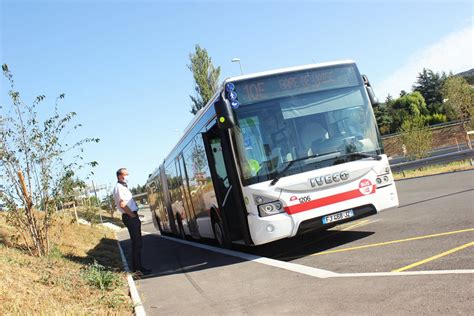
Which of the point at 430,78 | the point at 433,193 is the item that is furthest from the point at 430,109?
the point at 433,193

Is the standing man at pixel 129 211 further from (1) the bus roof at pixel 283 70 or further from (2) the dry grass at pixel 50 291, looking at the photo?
(1) the bus roof at pixel 283 70

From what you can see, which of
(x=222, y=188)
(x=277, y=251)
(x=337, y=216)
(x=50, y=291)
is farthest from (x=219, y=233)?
(x=50, y=291)

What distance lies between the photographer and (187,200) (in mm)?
14023

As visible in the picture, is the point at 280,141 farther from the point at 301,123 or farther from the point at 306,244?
the point at 306,244

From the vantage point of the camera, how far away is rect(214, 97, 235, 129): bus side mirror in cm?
790

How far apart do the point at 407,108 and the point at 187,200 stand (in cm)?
7163

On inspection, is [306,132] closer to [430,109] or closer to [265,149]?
[265,149]

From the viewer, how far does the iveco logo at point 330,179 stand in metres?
8.01

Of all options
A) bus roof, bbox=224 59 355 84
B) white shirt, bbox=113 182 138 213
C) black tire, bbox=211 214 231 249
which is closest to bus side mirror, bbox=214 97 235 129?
bus roof, bbox=224 59 355 84

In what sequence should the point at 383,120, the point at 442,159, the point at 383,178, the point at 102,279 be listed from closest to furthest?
the point at 102,279 < the point at 383,178 < the point at 442,159 < the point at 383,120

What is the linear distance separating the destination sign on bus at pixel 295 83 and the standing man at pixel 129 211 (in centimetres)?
312

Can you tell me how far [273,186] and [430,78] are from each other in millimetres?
83526

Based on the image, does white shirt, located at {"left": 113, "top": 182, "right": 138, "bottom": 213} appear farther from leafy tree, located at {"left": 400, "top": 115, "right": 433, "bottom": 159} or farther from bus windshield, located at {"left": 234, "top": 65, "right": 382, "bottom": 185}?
leafy tree, located at {"left": 400, "top": 115, "right": 433, "bottom": 159}

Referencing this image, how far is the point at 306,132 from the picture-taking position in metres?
8.23
